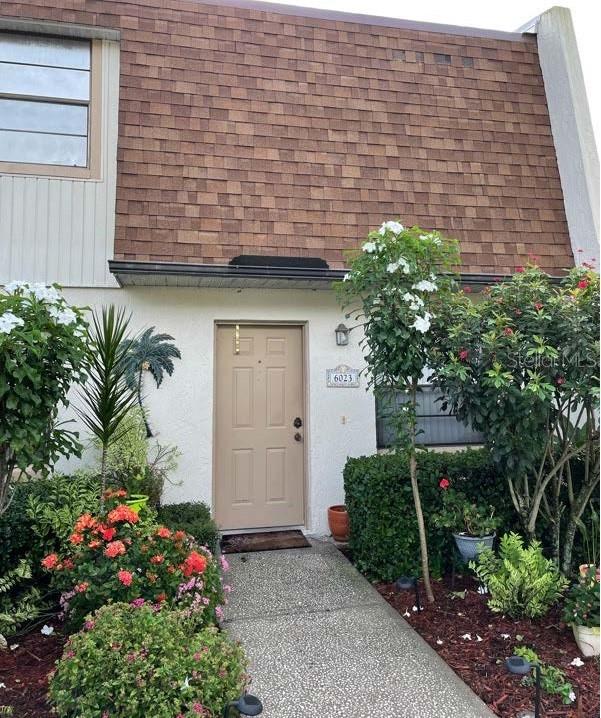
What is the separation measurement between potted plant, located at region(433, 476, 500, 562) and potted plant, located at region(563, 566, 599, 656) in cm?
82

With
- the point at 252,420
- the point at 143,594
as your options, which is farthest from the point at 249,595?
the point at 252,420

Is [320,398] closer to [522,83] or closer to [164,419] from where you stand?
[164,419]

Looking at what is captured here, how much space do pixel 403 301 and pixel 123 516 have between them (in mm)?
2383

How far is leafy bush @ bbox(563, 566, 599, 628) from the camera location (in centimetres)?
295

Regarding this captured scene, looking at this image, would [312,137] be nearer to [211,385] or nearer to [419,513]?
[211,385]

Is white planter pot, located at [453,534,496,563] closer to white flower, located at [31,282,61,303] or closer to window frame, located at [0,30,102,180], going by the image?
white flower, located at [31,282,61,303]

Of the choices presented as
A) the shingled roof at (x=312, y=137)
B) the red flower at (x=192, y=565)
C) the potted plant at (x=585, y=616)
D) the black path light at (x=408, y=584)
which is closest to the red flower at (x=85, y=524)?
the red flower at (x=192, y=565)

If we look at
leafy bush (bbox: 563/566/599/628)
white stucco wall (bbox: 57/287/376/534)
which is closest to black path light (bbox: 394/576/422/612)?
leafy bush (bbox: 563/566/599/628)

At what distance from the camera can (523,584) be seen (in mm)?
3297

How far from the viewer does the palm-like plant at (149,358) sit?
477 centimetres

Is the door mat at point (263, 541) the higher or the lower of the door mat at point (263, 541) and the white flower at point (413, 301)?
the lower

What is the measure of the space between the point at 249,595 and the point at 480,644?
169 cm

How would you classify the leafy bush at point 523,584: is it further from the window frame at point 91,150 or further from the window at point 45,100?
the window at point 45,100

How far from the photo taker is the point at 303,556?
15.0 ft
